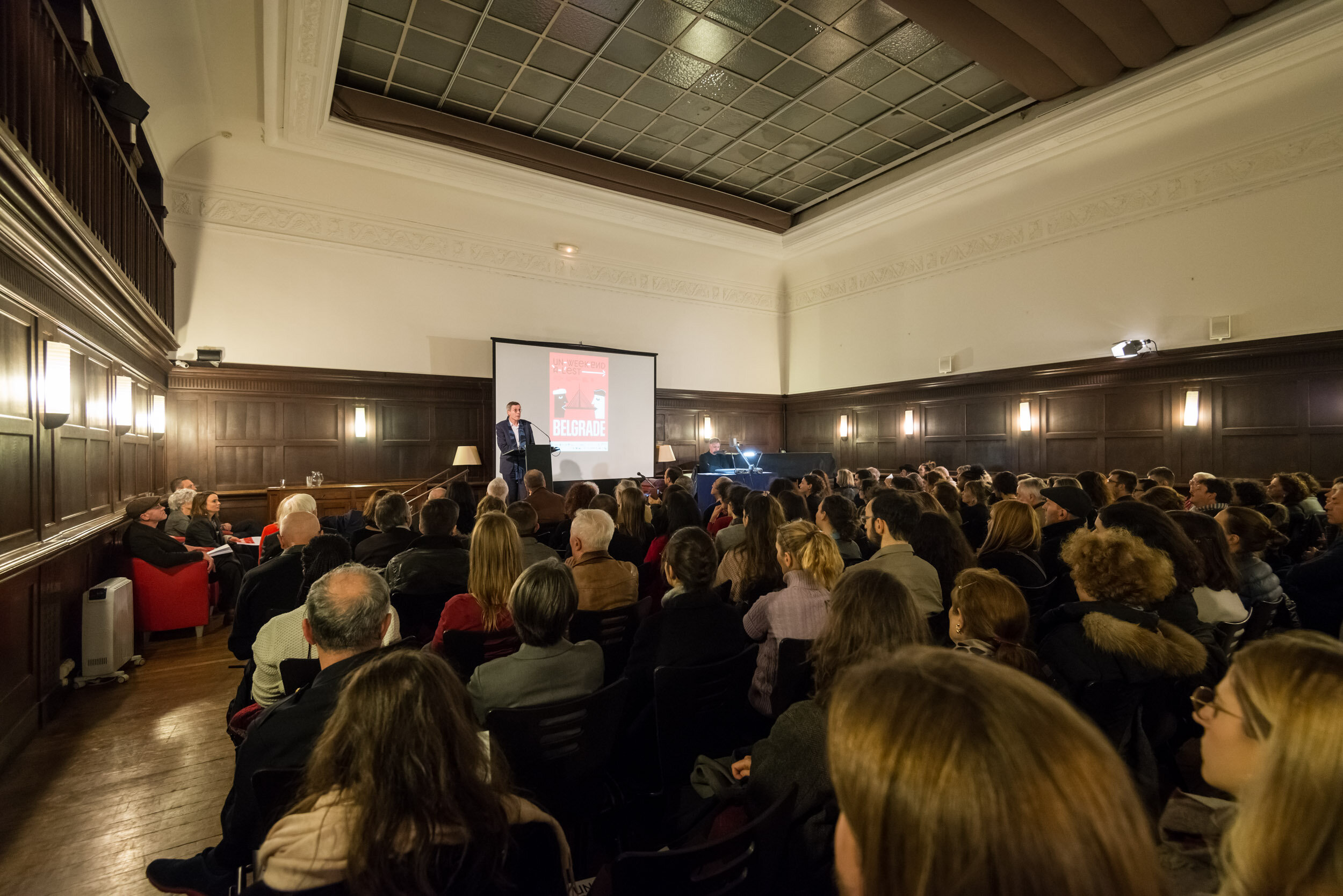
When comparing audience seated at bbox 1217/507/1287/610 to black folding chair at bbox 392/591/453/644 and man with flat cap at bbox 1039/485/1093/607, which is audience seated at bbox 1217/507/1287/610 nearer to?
man with flat cap at bbox 1039/485/1093/607

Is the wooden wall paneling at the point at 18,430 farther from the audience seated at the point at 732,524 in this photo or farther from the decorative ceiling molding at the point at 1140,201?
the decorative ceiling molding at the point at 1140,201

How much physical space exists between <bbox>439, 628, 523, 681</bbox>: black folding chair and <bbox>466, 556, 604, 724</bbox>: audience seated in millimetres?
523

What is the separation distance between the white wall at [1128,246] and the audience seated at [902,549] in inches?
278

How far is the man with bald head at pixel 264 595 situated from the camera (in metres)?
3.25

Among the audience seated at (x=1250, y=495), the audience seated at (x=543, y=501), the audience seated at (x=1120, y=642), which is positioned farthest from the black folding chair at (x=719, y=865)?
the audience seated at (x=1250, y=495)

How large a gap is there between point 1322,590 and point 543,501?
5.27m

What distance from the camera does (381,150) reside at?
8.64 m

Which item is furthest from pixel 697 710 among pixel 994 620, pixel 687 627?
pixel 994 620

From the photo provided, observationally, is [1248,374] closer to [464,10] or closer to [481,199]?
[464,10]

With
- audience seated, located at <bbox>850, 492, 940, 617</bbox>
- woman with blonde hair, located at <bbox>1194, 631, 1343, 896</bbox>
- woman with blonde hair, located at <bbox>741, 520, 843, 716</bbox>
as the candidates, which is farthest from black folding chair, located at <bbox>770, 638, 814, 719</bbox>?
woman with blonde hair, located at <bbox>1194, 631, 1343, 896</bbox>

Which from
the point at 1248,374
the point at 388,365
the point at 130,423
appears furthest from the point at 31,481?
the point at 1248,374

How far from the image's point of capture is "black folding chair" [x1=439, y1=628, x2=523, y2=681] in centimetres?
261

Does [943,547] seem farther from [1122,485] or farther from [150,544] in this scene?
[150,544]

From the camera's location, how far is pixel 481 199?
10.0 m
